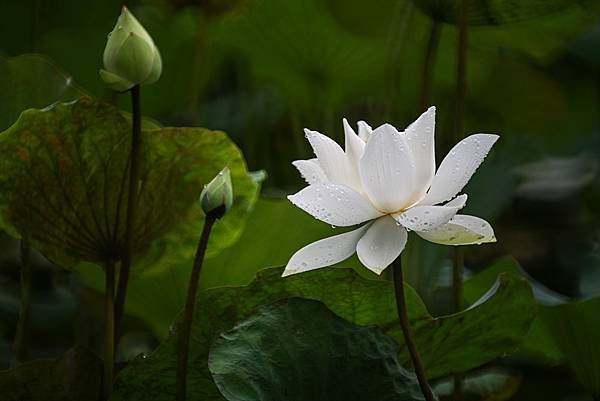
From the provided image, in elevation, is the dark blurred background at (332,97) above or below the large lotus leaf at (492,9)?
below

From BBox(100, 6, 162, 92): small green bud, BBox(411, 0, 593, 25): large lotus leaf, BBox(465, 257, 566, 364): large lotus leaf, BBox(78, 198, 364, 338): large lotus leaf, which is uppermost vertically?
BBox(100, 6, 162, 92): small green bud

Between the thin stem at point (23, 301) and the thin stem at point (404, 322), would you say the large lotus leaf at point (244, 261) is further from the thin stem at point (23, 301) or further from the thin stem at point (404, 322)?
the thin stem at point (404, 322)

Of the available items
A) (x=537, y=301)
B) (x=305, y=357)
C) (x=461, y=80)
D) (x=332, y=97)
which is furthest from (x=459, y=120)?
(x=332, y=97)

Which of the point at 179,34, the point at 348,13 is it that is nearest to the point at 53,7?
the point at 179,34

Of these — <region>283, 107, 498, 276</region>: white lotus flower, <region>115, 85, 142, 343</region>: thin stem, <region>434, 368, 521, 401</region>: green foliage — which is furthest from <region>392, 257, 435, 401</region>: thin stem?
<region>434, 368, 521, 401</region>: green foliage

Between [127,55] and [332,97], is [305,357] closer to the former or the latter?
[127,55]

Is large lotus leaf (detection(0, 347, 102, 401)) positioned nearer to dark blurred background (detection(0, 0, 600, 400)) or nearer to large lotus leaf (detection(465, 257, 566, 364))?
dark blurred background (detection(0, 0, 600, 400))

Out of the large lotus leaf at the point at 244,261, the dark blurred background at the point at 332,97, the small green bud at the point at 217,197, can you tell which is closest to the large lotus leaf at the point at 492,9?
the dark blurred background at the point at 332,97
